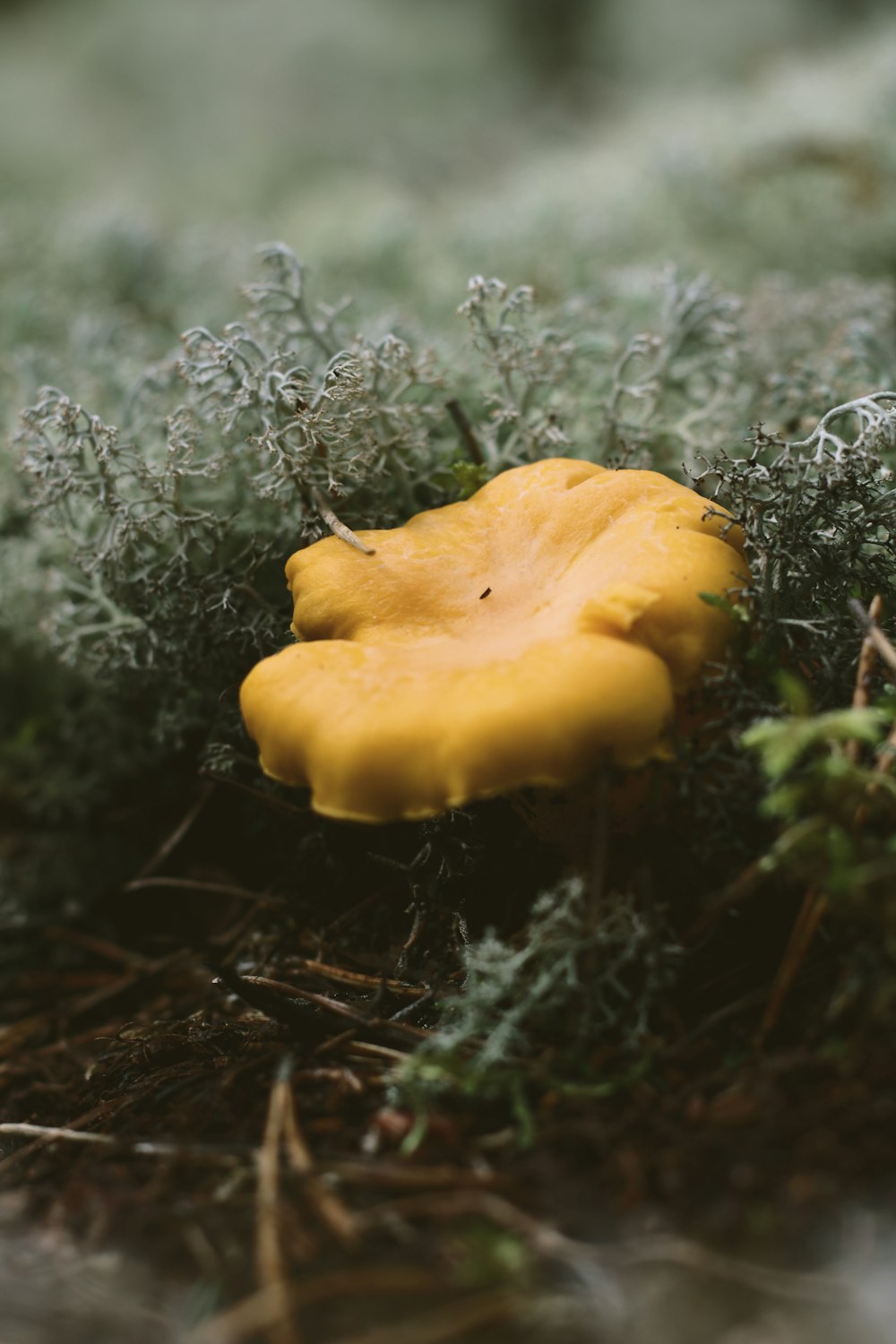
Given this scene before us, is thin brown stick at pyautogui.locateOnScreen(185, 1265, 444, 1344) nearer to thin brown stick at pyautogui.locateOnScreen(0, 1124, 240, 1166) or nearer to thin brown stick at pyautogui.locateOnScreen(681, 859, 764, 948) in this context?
thin brown stick at pyautogui.locateOnScreen(0, 1124, 240, 1166)

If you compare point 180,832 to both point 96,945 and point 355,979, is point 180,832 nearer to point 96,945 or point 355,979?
point 96,945

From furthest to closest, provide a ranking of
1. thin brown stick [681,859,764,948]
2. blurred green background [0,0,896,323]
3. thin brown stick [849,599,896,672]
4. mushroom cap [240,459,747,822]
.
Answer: blurred green background [0,0,896,323], thin brown stick [849,599,896,672], thin brown stick [681,859,764,948], mushroom cap [240,459,747,822]

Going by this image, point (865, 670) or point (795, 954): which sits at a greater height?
point (865, 670)

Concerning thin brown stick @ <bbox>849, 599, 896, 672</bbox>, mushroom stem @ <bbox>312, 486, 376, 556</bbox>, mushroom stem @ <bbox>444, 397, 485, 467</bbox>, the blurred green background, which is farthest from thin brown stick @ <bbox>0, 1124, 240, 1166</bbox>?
the blurred green background

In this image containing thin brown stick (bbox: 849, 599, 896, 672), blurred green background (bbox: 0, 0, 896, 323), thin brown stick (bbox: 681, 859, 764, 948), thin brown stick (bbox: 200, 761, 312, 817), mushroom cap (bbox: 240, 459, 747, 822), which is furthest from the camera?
blurred green background (bbox: 0, 0, 896, 323)

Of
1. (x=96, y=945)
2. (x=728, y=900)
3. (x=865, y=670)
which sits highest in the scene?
(x=865, y=670)

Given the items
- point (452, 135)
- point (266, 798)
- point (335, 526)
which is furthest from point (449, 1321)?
point (452, 135)

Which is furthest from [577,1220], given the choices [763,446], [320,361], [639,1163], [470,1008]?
[320,361]
